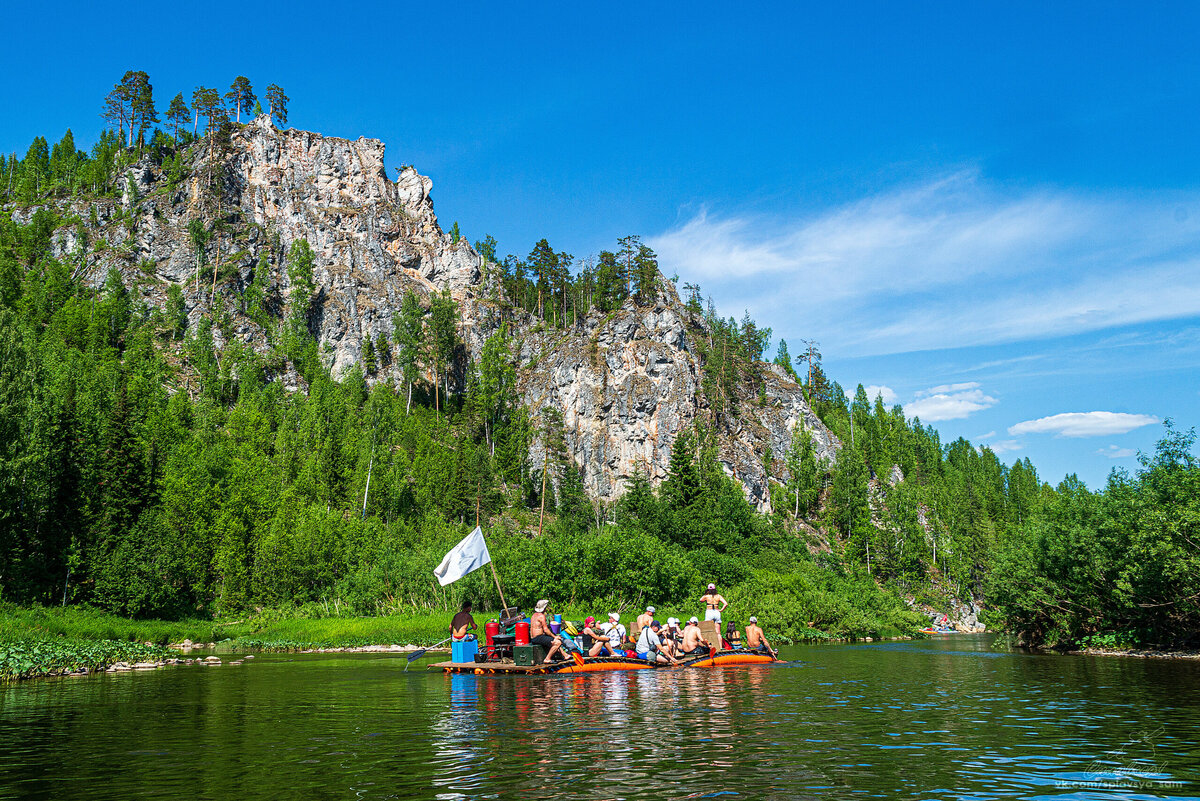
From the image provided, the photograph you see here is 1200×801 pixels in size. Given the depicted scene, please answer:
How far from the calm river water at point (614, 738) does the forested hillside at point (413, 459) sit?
1658 centimetres

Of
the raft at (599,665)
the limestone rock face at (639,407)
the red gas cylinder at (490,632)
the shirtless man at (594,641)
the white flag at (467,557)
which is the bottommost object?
the raft at (599,665)

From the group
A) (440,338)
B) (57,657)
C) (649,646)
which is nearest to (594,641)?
(649,646)

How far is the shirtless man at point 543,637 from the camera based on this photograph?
27.2 metres

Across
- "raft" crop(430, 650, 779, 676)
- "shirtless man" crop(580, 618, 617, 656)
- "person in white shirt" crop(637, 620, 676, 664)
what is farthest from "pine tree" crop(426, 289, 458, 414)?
"raft" crop(430, 650, 779, 676)

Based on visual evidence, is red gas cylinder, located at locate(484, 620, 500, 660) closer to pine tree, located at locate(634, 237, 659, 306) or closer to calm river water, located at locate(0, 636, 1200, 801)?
calm river water, located at locate(0, 636, 1200, 801)

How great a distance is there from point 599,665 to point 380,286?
13204 cm

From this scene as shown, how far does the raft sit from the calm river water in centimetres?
149

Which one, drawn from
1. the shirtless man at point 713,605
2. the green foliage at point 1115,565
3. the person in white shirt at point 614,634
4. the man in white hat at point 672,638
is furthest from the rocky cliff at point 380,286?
the person in white shirt at point 614,634

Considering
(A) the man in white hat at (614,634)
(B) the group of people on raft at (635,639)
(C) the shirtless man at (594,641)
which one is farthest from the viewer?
(A) the man in white hat at (614,634)

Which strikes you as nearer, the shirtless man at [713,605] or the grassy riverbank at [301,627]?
the shirtless man at [713,605]

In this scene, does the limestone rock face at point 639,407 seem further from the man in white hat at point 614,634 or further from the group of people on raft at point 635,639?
the man in white hat at point 614,634

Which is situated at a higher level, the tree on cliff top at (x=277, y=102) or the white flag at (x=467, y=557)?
the tree on cliff top at (x=277, y=102)

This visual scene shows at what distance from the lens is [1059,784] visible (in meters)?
9.91

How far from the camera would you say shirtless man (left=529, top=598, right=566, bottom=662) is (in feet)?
89.4
